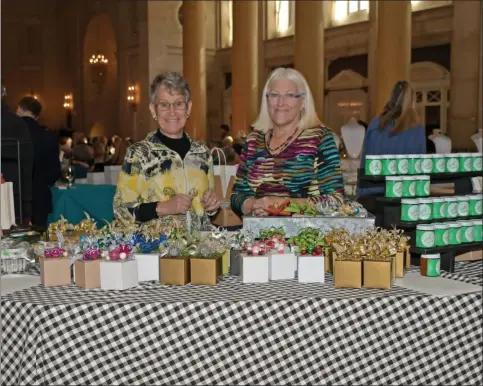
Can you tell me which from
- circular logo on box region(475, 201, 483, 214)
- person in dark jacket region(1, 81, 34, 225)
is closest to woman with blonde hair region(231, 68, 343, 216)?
circular logo on box region(475, 201, 483, 214)

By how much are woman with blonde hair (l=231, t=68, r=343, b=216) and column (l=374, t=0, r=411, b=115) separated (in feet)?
29.5

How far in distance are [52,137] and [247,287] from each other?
4224 mm

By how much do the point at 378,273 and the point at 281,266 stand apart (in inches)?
12.6

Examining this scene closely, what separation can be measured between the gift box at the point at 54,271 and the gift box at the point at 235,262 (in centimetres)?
53

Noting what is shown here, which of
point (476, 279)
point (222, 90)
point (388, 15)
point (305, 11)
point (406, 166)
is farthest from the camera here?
point (222, 90)

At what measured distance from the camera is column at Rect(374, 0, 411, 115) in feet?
37.6

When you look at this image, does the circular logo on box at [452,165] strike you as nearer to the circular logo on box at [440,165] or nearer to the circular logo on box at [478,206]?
the circular logo on box at [440,165]

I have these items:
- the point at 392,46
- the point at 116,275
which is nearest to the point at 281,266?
the point at 116,275

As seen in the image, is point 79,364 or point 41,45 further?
point 41,45

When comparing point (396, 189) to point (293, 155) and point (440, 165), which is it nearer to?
point (440, 165)

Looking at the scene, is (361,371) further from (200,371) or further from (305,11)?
(305,11)

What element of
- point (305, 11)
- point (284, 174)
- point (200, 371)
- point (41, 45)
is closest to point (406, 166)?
point (284, 174)

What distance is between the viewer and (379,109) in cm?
1179

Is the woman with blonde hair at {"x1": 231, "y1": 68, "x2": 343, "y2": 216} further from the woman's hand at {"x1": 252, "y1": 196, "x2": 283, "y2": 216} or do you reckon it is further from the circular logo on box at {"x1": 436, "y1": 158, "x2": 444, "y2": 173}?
the circular logo on box at {"x1": 436, "y1": 158, "x2": 444, "y2": 173}
